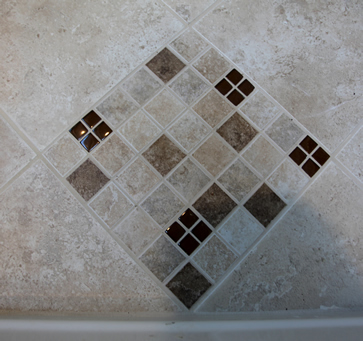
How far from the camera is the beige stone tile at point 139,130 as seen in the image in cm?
81

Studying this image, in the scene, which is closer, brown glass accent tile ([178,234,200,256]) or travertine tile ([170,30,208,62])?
brown glass accent tile ([178,234,200,256])

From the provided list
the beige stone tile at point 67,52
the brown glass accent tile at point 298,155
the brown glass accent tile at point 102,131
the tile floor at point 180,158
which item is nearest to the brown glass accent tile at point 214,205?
the tile floor at point 180,158

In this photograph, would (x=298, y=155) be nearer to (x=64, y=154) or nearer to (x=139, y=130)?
(x=139, y=130)

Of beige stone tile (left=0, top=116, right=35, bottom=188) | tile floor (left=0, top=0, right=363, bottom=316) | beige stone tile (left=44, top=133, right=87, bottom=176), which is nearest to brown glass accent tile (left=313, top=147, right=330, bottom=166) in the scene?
tile floor (left=0, top=0, right=363, bottom=316)

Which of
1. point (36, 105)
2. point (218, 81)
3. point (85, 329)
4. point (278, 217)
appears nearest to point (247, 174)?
point (278, 217)

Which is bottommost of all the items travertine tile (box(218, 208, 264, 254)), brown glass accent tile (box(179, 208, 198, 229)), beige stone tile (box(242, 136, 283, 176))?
Result: brown glass accent tile (box(179, 208, 198, 229))

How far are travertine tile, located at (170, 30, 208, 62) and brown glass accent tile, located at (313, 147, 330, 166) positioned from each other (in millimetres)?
492

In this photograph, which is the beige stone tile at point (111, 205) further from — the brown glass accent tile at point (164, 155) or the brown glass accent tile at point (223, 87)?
the brown glass accent tile at point (223, 87)

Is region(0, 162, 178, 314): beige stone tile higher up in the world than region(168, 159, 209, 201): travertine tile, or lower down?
lower down

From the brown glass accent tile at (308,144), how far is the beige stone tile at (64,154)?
67cm

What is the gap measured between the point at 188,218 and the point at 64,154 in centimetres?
41

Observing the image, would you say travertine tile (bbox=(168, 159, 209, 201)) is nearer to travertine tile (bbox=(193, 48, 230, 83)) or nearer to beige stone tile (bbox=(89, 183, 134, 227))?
beige stone tile (bbox=(89, 183, 134, 227))

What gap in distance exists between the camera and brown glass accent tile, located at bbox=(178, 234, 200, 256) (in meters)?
0.75

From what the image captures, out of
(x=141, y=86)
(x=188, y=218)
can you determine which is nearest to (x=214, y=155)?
(x=188, y=218)
